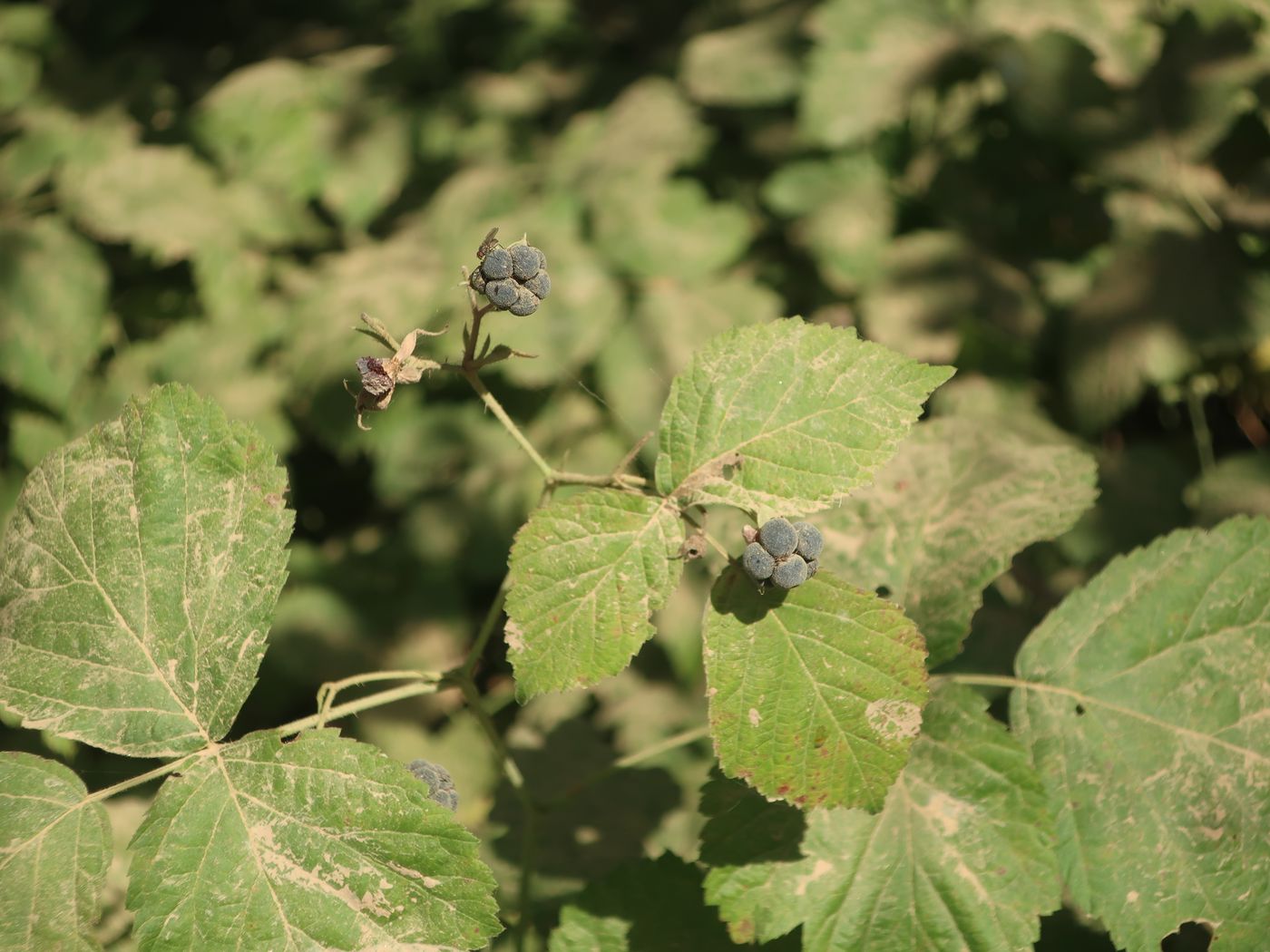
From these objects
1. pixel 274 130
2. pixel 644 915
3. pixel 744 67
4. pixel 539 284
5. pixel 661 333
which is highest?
pixel 539 284

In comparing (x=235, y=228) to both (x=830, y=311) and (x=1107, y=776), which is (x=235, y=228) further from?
(x=1107, y=776)

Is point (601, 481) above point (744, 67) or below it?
below

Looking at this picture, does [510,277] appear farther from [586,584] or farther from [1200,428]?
[1200,428]

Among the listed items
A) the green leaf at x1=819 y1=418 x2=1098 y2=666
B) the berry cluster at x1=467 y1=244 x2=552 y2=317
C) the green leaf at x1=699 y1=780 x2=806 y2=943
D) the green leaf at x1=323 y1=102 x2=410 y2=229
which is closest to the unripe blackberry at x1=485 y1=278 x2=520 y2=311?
the berry cluster at x1=467 y1=244 x2=552 y2=317

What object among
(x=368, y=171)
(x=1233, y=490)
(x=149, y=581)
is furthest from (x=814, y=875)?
(x=368, y=171)

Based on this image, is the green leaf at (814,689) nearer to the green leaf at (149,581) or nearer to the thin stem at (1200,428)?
the green leaf at (149,581)

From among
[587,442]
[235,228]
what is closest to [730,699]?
[587,442]

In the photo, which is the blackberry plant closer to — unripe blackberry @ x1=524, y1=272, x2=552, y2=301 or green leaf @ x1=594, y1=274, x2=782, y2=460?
unripe blackberry @ x1=524, y1=272, x2=552, y2=301
